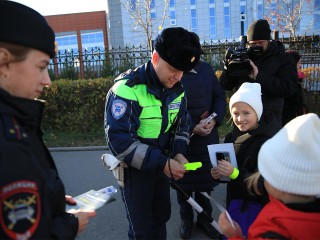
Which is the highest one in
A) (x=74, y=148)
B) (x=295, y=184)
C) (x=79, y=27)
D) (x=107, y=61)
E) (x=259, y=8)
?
(x=259, y=8)

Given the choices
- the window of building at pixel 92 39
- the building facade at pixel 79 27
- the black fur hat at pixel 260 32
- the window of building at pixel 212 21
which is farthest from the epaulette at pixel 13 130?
the window of building at pixel 212 21

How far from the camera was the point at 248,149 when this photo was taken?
2.29m

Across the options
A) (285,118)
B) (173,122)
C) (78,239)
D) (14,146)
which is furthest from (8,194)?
(285,118)

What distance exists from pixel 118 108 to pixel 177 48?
Result: 1.75 ft

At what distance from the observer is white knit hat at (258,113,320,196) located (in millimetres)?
1274

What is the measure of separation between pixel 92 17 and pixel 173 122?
50336mm

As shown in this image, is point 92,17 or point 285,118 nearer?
point 285,118

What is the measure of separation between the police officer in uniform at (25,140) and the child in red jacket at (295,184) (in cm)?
84

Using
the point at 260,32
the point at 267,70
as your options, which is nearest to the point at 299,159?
the point at 267,70

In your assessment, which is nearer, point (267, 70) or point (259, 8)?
point (267, 70)

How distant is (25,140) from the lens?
1121 mm

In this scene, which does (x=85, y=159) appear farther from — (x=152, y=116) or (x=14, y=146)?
(x=14, y=146)

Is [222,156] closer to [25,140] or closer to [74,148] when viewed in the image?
[25,140]

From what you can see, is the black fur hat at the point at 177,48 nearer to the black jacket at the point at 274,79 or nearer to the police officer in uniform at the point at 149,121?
the police officer in uniform at the point at 149,121
